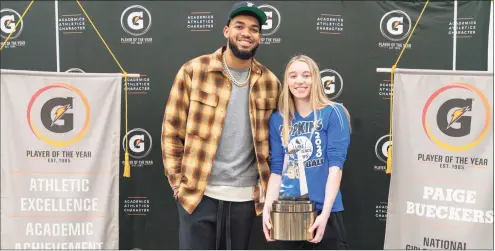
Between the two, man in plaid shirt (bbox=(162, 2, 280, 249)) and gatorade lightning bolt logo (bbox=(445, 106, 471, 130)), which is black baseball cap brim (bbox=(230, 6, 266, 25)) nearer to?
man in plaid shirt (bbox=(162, 2, 280, 249))

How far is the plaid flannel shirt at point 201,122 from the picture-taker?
238 cm

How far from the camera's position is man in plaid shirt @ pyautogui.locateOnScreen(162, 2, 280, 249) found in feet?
7.79

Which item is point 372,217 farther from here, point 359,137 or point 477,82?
point 477,82

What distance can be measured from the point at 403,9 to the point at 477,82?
912 mm

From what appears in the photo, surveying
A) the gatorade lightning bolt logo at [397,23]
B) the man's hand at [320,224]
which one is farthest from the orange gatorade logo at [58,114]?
the gatorade lightning bolt logo at [397,23]

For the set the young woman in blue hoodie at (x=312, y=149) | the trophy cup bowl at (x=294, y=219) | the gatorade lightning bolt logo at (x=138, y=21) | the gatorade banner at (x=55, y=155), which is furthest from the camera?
the gatorade lightning bolt logo at (x=138, y=21)

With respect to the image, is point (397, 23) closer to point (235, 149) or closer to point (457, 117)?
point (457, 117)

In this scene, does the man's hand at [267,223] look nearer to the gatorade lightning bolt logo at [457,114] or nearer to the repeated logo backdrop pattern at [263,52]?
the gatorade lightning bolt logo at [457,114]

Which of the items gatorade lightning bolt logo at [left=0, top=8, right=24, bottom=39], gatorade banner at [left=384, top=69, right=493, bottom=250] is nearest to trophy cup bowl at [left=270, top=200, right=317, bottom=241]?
gatorade banner at [left=384, top=69, right=493, bottom=250]

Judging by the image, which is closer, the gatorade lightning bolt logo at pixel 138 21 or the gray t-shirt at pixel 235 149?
the gray t-shirt at pixel 235 149

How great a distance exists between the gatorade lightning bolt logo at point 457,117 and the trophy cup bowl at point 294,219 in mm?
1093

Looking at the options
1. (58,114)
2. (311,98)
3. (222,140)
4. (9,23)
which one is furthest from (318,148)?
(9,23)

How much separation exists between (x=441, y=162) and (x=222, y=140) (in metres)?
1.25

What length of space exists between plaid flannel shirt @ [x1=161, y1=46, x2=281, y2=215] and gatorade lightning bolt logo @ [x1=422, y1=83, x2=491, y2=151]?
38.1 inches
